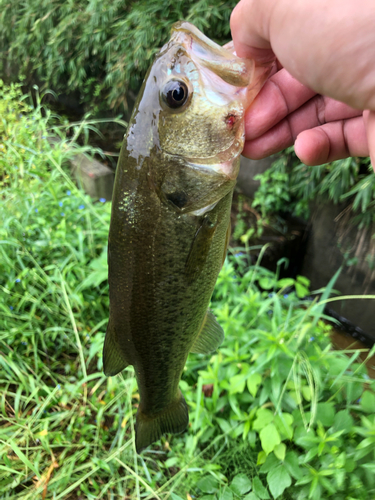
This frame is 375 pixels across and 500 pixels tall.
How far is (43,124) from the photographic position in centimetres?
281

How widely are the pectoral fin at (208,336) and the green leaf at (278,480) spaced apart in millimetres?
691

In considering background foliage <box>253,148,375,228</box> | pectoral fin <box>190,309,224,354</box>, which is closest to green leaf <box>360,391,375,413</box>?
pectoral fin <box>190,309,224,354</box>

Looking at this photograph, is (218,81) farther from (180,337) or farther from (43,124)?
(43,124)

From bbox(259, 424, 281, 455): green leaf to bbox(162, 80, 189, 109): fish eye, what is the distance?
1444 mm

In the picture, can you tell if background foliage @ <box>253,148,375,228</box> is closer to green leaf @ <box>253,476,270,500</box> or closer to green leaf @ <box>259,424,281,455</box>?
green leaf @ <box>259,424,281,455</box>

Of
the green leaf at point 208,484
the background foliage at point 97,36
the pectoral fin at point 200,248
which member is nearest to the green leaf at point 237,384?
the green leaf at point 208,484

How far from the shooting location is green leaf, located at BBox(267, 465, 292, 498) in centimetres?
134

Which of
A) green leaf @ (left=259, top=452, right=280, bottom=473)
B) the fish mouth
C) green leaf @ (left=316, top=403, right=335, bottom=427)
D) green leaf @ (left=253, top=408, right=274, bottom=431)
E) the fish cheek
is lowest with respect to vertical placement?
green leaf @ (left=259, top=452, right=280, bottom=473)

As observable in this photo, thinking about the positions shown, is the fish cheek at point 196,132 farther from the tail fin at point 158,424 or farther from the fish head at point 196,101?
the tail fin at point 158,424

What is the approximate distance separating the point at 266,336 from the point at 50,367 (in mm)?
1597

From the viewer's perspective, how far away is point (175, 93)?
887 millimetres

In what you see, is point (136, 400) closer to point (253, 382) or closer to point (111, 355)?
point (253, 382)

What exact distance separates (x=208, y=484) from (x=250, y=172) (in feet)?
11.9

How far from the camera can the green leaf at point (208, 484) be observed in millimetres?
1619
